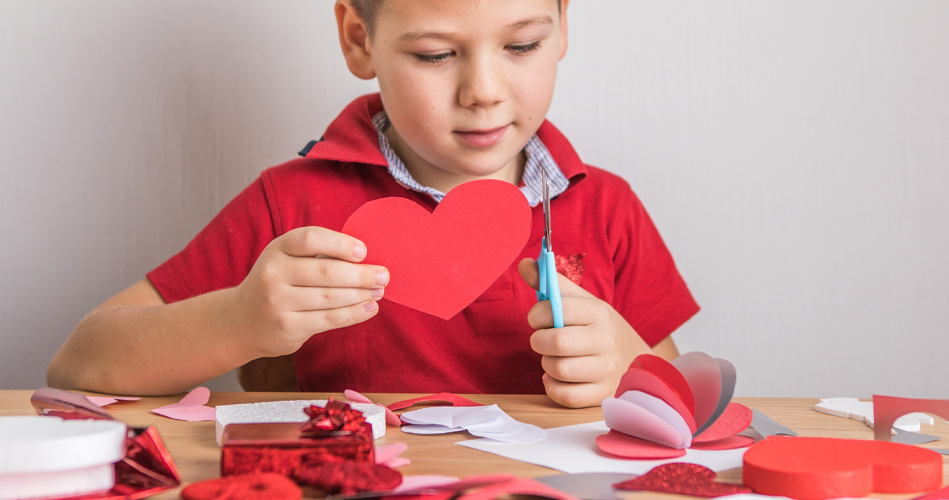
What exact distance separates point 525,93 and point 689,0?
416 mm

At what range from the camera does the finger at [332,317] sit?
2.29ft

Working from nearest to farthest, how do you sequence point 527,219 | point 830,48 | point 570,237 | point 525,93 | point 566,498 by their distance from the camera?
1. point 566,498
2. point 527,219
3. point 525,93
4. point 570,237
5. point 830,48

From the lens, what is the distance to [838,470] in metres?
0.47

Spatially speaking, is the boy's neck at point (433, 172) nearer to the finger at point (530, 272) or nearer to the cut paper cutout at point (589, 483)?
the finger at point (530, 272)

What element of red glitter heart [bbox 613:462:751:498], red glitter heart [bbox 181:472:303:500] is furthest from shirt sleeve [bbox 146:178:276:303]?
red glitter heart [bbox 613:462:751:498]

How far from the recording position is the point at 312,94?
121cm

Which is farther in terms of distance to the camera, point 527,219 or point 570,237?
point 570,237

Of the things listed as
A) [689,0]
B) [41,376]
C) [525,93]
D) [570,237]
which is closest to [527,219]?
[525,93]

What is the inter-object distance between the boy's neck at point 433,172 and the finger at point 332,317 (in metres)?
0.37

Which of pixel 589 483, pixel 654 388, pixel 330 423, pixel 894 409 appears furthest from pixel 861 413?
pixel 330 423

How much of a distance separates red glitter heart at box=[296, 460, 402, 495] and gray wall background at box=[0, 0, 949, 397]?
31.6 inches

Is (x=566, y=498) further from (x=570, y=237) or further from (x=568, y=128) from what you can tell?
(x=568, y=128)

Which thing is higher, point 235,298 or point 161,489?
point 235,298

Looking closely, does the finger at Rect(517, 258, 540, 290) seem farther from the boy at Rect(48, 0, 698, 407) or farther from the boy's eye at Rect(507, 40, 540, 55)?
the boy's eye at Rect(507, 40, 540, 55)
